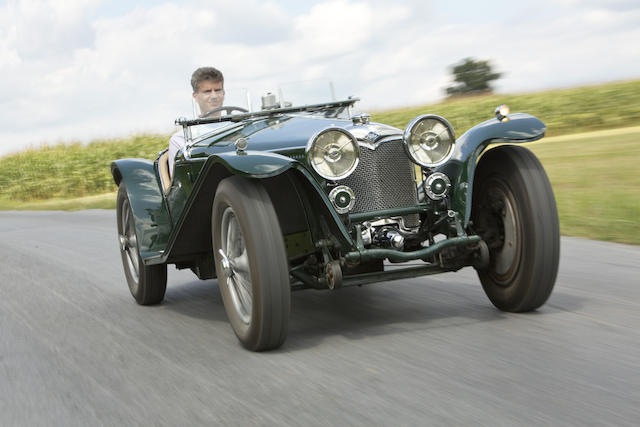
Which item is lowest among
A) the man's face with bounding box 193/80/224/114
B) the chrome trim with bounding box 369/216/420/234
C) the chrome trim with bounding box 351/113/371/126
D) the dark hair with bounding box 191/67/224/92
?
the chrome trim with bounding box 369/216/420/234

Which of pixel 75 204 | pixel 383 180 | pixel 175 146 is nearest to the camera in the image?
pixel 383 180

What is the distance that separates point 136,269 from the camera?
627 centimetres

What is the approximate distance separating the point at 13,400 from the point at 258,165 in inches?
66.7

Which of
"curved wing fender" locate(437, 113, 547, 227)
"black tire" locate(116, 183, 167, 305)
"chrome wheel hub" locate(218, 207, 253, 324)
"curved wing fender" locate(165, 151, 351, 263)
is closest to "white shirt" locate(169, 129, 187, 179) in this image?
"curved wing fender" locate(165, 151, 351, 263)

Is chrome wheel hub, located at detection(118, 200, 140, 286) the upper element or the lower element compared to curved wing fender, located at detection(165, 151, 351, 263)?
lower

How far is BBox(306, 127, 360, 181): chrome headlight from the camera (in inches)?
162

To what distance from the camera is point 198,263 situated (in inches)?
215

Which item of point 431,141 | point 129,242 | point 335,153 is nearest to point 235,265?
point 335,153

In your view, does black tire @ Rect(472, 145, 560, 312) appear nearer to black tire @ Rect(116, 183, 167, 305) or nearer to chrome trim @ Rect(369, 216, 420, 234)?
chrome trim @ Rect(369, 216, 420, 234)

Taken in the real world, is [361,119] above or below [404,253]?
above

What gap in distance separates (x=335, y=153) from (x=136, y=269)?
2833 millimetres

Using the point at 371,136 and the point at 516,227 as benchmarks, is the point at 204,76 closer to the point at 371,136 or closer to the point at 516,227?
the point at 371,136

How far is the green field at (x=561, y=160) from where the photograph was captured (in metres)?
8.88

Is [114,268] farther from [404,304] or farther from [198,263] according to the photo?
[404,304]
